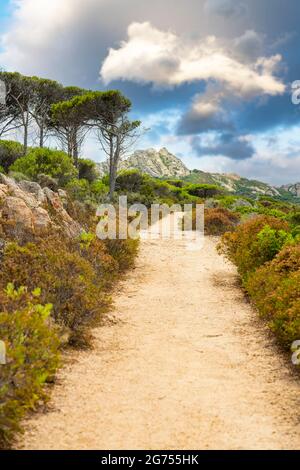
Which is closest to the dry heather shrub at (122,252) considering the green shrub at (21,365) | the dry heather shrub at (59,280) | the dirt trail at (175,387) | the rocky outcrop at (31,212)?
the rocky outcrop at (31,212)

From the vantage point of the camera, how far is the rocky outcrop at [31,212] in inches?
385

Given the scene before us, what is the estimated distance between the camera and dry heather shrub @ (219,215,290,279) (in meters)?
11.6

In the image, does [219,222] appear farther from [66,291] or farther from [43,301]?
[43,301]

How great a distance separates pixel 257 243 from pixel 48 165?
47.2ft

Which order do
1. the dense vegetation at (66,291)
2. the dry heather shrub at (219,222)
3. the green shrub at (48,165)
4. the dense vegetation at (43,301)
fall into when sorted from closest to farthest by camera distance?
the dense vegetation at (43,301) → the dense vegetation at (66,291) → the dry heather shrub at (219,222) → the green shrub at (48,165)

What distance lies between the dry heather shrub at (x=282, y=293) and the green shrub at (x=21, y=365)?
3634mm

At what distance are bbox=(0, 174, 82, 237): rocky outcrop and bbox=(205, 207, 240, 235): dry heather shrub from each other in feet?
31.5

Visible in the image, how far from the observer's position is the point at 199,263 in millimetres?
15320

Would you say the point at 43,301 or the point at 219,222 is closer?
the point at 43,301

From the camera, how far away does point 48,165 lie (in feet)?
77.0

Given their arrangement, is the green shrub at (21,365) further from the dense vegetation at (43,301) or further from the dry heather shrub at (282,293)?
the dry heather shrub at (282,293)

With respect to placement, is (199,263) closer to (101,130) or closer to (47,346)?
(47,346)

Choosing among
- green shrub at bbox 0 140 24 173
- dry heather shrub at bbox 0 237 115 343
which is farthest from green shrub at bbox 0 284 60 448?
green shrub at bbox 0 140 24 173

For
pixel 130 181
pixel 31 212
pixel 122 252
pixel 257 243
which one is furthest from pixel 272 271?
pixel 130 181
